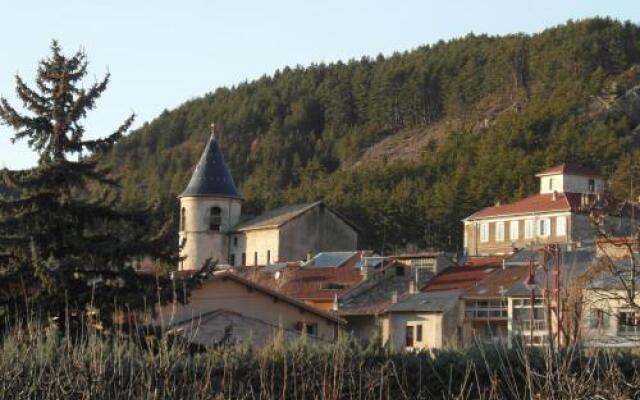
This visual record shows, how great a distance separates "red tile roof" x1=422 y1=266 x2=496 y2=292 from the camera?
167ft

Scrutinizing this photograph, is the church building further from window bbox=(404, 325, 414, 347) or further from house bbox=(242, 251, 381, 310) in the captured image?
window bbox=(404, 325, 414, 347)

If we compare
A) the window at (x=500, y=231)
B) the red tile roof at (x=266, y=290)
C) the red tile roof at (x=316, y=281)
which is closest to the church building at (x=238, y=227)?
the window at (x=500, y=231)

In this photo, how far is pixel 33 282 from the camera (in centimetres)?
2055

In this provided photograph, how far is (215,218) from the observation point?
8206cm

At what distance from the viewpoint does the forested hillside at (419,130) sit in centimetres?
9500

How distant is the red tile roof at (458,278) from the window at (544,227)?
910 inches

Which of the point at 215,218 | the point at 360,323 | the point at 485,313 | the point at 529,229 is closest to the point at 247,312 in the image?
the point at 485,313

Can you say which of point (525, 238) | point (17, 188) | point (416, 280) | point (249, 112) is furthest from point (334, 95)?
point (17, 188)

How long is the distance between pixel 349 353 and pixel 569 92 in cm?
11943

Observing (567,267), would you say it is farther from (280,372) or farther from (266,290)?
(280,372)

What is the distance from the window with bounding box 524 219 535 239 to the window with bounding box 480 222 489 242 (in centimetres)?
388

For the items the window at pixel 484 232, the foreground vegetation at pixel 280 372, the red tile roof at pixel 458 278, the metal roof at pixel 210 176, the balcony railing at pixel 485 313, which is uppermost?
the metal roof at pixel 210 176

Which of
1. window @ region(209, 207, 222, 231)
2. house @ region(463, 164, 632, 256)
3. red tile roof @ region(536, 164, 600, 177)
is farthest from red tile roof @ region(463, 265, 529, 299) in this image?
window @ region(209, 207, 222, 231)

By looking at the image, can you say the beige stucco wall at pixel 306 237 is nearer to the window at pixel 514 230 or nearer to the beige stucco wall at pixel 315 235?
the beige stucco wall at pixel 315 235
